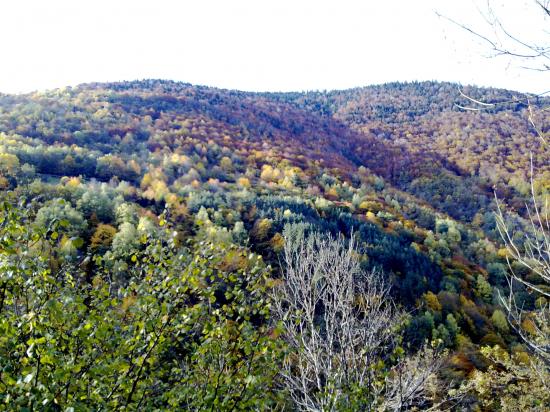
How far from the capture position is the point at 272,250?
38.2 meters

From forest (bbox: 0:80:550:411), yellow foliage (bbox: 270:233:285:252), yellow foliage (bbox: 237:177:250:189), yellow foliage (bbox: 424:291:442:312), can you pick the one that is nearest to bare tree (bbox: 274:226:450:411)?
forest (bbox: 0:80:550:411)

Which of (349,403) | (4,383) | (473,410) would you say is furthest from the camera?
(473,410)

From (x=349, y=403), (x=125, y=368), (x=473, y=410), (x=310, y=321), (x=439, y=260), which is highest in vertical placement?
(x=125, y=368)

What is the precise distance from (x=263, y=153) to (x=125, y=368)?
288 ft

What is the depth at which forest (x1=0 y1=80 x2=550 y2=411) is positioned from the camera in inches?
139

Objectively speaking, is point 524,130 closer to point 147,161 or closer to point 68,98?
point 147,161

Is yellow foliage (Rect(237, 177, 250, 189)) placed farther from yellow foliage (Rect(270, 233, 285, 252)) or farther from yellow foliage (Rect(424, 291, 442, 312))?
yellow foliage (Rect(424, 291, 442, 312))

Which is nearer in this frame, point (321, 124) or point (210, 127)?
point (210, 127)

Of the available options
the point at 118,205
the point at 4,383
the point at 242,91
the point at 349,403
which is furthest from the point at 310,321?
the point at 242,91

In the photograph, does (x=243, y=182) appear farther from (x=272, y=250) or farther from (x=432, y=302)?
(x=432, y=302)

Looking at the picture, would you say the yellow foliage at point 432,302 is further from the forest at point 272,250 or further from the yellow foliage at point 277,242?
the yellow foliage at point 277,242

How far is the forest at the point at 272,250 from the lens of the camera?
3.53m

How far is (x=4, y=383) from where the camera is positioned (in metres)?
2.83

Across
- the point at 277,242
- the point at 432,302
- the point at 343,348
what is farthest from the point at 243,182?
the point at 343,348
